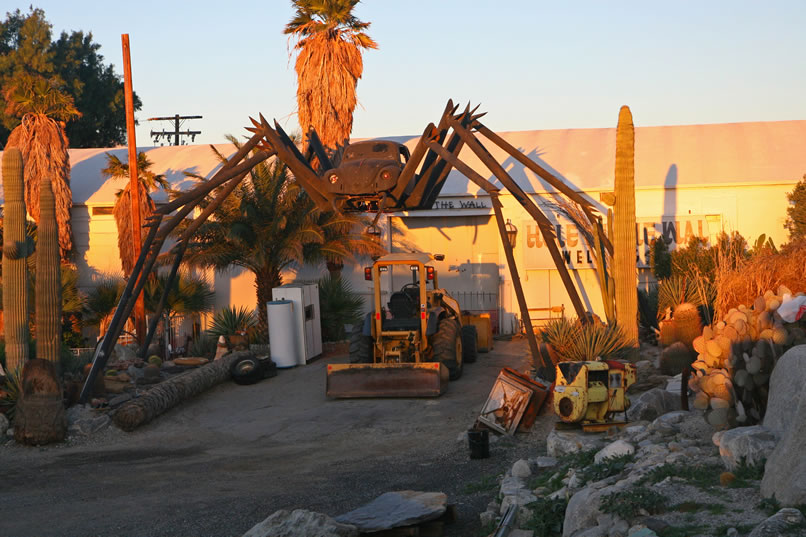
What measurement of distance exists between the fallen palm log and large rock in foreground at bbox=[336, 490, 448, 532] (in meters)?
6.47

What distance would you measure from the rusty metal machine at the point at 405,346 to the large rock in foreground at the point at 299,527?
763 cm

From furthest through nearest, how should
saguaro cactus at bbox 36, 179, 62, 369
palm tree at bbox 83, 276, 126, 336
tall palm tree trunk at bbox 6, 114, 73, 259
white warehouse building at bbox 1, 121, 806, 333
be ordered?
tall palm tree trunk at bbox 6, 114, 73, 259
white warehouse building at bbox 1, 121, 806, 333
palm tree at bbox 83, 276, 126, 336
saguaro cactus at bbox 36, 179, 62, 369

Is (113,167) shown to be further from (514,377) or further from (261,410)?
(514,377)

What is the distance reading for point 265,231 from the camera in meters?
20.8

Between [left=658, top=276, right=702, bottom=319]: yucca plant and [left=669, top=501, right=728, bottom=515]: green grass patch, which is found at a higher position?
[left=658, top=276, right=702, bottom=319]: yucca plant

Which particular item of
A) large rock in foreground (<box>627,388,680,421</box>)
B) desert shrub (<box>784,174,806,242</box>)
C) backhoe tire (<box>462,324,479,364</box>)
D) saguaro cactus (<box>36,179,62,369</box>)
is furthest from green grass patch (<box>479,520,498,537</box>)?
desert shrub (<box>784,174,806,242</box>)

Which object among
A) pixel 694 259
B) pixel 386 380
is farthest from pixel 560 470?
pixel 694 259

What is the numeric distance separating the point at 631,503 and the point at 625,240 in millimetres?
10772

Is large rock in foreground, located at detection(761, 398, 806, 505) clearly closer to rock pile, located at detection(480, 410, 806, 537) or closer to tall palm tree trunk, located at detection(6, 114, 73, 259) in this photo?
rock pile, located at detection(480, 410, 806, 537)

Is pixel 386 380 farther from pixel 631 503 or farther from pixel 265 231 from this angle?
pixel 631 503

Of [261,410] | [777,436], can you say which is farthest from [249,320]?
[777,436]

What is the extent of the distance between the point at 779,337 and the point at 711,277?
37.7ft

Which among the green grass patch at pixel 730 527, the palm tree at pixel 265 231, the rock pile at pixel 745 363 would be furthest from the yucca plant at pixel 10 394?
the green grass patch at pixel 730 527

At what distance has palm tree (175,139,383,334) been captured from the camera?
2080 cm
